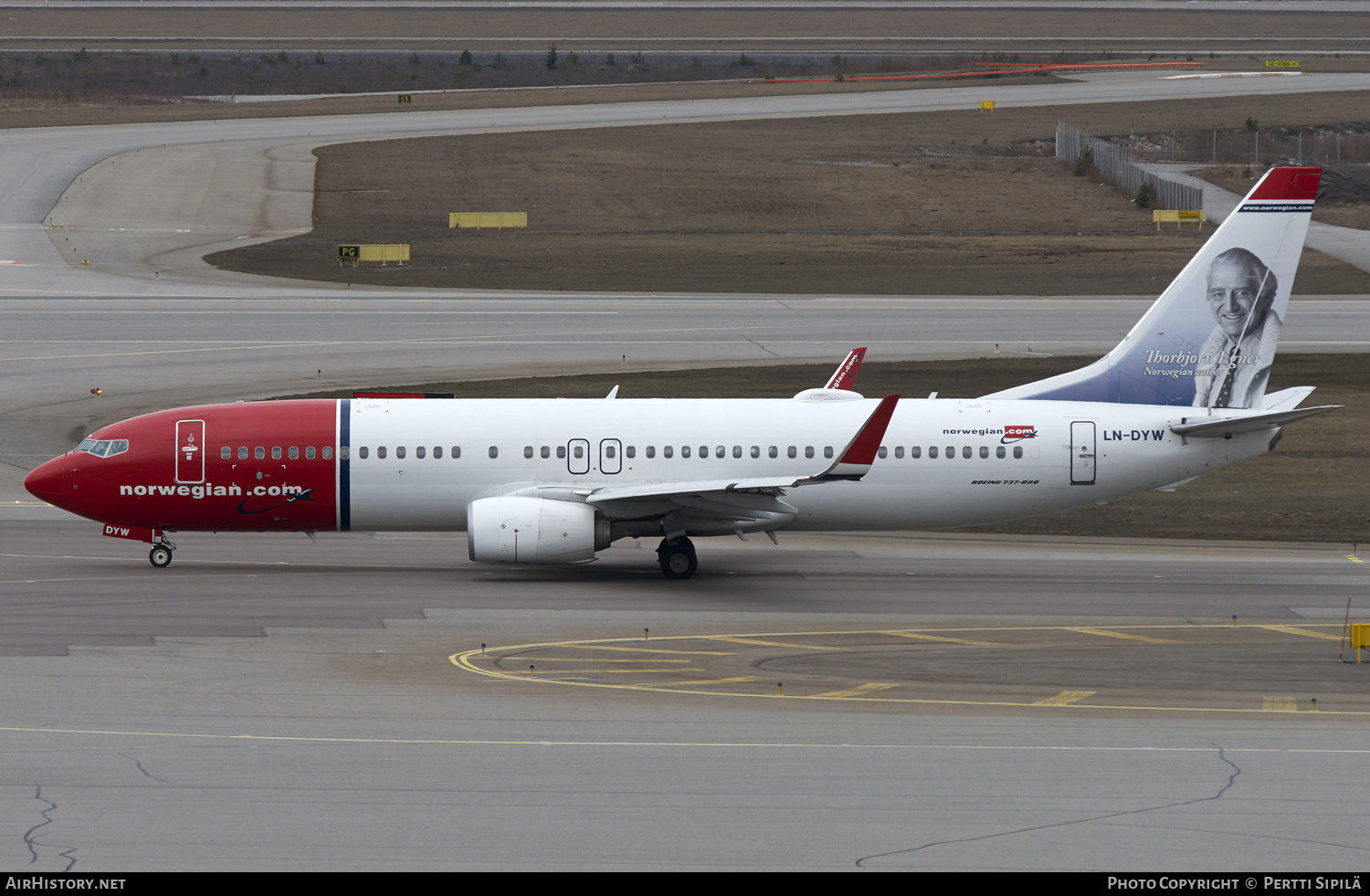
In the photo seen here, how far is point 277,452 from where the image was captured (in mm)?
35438

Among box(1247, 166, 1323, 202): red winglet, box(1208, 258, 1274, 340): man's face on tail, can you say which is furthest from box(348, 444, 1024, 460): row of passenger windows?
box(1247, 166, 1323, 202): red winglet

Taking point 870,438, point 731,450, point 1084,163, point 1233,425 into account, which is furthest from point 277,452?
point 1084,163

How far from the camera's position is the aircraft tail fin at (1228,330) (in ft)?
122

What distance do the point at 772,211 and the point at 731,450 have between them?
2539 inches

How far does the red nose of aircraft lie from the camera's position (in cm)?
3562

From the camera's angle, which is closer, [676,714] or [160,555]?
[676,714]

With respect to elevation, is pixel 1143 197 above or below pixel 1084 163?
below

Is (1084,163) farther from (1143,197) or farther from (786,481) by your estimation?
(786,481)

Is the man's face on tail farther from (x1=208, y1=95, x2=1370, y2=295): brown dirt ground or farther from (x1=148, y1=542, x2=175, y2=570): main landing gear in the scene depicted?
(x1=208, y1=95, x2=1370, y2=295): brown dirt ground

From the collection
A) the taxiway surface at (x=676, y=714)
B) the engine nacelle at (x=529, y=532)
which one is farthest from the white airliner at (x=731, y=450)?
the taxiway surface at (x=676, y=714)

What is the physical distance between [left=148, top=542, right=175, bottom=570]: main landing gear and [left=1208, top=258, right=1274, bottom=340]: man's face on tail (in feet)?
84.4

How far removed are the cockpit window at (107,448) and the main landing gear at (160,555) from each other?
2369 mm

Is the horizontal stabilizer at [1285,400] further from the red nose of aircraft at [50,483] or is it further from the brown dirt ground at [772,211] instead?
the brown dirt ground at [772,211]
